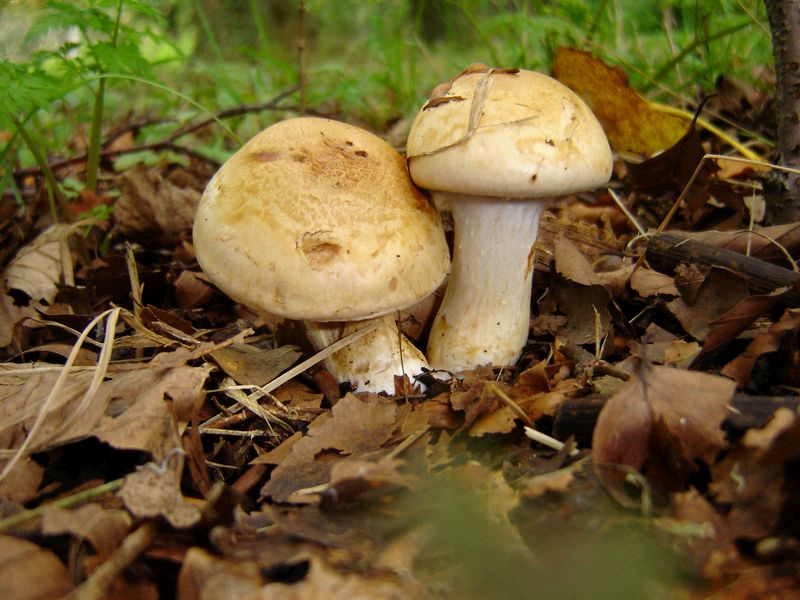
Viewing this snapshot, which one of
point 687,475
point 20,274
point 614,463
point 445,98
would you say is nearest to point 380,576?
point 614,463

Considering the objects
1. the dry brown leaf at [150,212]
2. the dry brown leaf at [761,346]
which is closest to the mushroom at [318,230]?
the dry brown leaf at [761,346]

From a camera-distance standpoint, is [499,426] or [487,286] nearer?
[499,426]

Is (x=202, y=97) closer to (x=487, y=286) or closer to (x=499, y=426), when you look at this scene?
(x=487, y=286)

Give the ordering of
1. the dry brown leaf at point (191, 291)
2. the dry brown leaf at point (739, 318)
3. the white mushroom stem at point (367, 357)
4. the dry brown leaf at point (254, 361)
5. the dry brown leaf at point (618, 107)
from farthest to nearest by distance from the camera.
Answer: the dry brown leaf at point (618, 107) < the dry brown leaf at point (191, 291) < the white mushroom stem at point (367, 357) < the dry brown leaf at point (254, 361) < the dry brown leaf at point (739, 318)

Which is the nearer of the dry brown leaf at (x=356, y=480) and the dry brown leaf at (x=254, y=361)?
the dry brown leaf at (x=356, y=480)

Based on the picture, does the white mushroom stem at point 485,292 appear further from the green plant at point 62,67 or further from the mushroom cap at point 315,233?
the green plant at point 62,67

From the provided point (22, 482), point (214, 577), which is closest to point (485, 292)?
point (214, 577)

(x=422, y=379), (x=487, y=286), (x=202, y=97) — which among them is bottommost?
(x=422, y=379)
